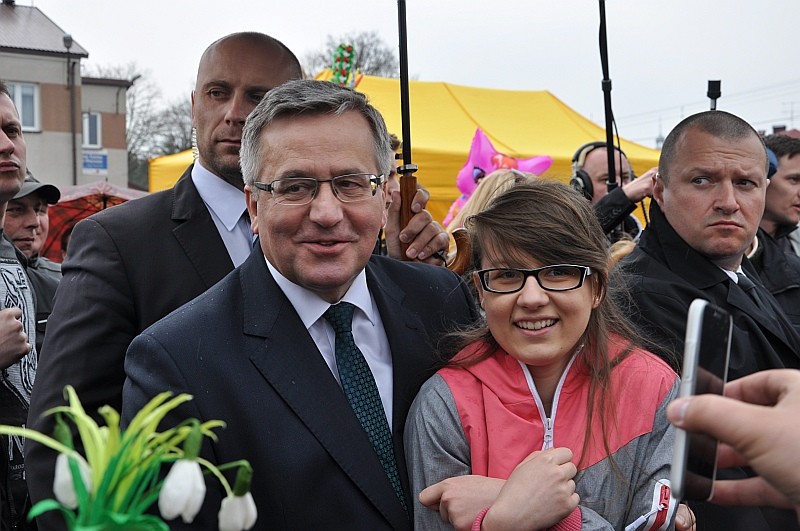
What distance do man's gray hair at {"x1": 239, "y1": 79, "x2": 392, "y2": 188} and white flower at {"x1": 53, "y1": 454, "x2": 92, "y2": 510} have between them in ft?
4.39

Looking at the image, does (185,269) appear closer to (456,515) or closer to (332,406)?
(332,406)

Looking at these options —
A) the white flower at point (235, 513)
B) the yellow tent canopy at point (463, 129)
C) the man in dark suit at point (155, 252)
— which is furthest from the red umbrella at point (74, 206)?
the white flower at point (235, 513)

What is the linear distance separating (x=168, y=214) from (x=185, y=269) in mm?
211

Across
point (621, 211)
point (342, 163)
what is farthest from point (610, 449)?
point (621, 211)

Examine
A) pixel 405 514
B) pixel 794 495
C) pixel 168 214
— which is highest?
pixel 168 214

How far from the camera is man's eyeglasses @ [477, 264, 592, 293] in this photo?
7.32 feet

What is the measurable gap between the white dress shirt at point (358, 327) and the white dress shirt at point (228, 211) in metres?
0.54

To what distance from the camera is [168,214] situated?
8.99 ft

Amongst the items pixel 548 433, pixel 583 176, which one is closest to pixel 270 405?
pixel 548 433

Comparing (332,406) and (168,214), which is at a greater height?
(168,214)

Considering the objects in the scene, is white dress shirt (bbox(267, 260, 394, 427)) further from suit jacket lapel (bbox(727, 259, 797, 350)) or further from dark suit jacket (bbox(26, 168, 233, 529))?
suit jacket lapel (bbox(727, 259, 797, 350))

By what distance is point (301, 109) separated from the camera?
7.18 ft

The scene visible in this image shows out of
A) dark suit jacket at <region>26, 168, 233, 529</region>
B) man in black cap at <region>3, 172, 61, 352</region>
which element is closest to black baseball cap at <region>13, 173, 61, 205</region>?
man in black cap at <region>3, 172, 61, 352</region>

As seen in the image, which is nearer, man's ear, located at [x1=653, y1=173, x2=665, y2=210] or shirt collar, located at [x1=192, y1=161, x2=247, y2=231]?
shirt collar, located at [x1=192, y1=161, x2=247, y2=231]
